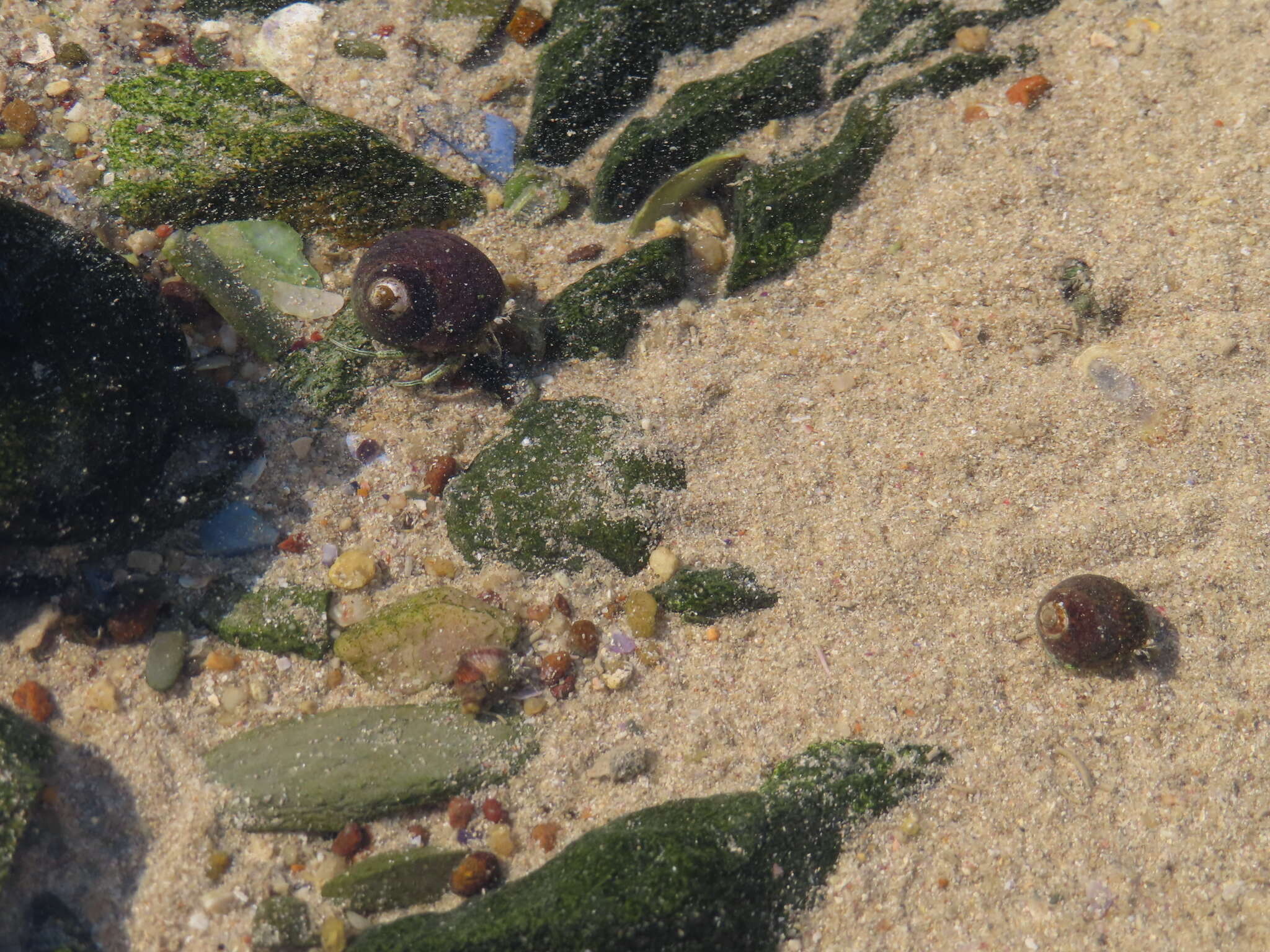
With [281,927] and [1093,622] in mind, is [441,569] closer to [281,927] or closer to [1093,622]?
[281,927]

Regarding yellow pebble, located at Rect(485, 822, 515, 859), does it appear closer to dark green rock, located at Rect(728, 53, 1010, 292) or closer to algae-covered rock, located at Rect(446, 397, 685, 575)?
algae-covered rock, located at Rect(446, 397, 685, 575)

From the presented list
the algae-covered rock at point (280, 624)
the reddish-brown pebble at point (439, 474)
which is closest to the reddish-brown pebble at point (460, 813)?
the algae-covered rock at point (280, 624)

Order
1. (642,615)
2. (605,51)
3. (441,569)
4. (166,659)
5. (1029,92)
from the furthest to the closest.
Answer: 1. (605,51)
2. (1029,92)
3. (441,569)
4. (642,615)
5. (166,659)

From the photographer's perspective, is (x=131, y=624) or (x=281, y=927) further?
(x=131, y=624)

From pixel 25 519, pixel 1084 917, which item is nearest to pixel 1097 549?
pixel 1084 917

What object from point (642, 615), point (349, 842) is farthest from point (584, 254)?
point (349, 842)

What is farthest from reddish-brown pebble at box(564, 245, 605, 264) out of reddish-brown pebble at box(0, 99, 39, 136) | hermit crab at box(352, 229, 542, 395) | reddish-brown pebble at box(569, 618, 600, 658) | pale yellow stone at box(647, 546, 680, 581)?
reddish-brown pebble at box(0, 99, 39, 136)

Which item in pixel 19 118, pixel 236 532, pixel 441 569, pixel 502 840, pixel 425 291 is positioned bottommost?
pixel 502 840
